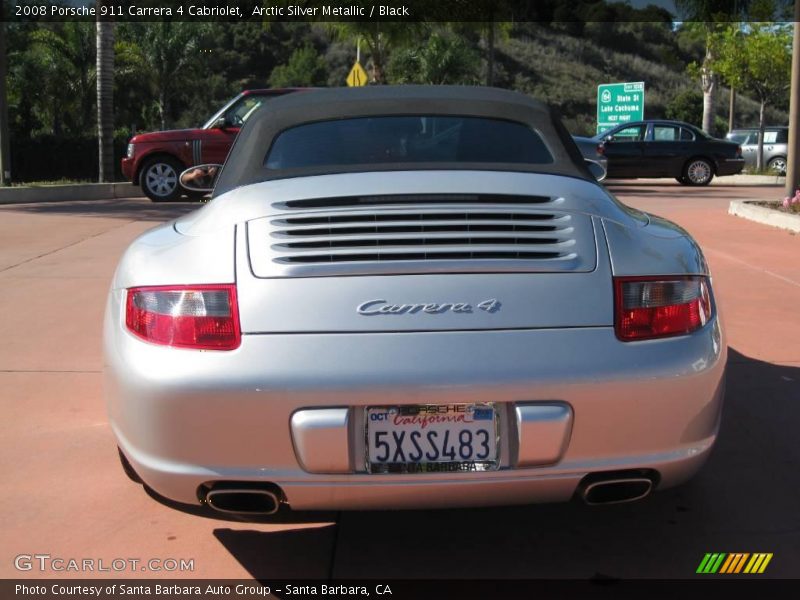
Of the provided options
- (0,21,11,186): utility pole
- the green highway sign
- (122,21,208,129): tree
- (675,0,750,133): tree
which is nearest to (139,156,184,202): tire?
(0,21,11,186): utility pole

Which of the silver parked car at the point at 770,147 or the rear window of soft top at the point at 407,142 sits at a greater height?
the rear window of soft top at the point at 407,142

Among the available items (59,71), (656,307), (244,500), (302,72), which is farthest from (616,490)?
(302,72)

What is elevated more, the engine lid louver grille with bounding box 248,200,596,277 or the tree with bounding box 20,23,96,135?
the tree with bounding box 20,23,96,135

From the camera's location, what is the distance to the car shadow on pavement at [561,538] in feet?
10.2

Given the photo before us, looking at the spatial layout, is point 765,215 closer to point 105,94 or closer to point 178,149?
point 178,149

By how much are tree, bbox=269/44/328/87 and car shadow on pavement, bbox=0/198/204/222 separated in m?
44.3

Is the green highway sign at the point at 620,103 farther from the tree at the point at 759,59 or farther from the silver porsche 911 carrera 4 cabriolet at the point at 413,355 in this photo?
the silver porsche 911 carrera 4 cabriolet at the point at 413,355

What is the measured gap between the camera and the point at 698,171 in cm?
2089

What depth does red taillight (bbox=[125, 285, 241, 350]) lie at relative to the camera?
8.87 ft

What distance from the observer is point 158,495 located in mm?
2984

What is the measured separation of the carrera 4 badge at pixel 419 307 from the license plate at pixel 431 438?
10.3 inches

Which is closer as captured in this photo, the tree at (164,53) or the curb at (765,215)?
the curb at (765,215)

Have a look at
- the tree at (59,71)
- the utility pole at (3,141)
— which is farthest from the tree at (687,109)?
the utility pole at (3,141)

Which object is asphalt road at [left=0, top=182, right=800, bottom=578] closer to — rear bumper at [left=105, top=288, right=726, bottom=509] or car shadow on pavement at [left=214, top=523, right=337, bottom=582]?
car shadow on pavement at [left=214, top=523, right=337, bottom=582]
